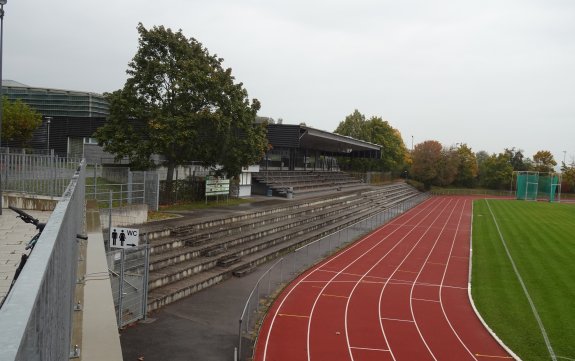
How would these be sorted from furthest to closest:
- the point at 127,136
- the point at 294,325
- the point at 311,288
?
the point at 127,136 → the point at 311,288 → the point at 294,325

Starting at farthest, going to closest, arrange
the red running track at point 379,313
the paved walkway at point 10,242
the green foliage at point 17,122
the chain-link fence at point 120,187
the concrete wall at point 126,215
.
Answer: the green foliage at point 17,122, the chain-link fence at point 120,187, the concrete wall at point 126,215, the red running track at point 379,313, the paved walkway at point 10,242

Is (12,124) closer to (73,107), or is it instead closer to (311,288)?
(73,107)

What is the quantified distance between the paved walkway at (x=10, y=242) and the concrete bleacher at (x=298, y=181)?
99.3 feet

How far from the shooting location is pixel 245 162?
3142 centimetres

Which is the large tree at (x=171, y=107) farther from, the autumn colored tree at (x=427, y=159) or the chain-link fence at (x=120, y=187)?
the autumn colored tree at (x=427, y=159)

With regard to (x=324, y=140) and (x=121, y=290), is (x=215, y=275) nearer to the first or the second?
(x=121, y=290)

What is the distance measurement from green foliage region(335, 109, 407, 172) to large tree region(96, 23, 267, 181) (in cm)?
6209

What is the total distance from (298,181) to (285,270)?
94.9ft

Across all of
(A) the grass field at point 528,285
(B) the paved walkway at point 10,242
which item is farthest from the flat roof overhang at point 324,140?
(B) the paved walkway at point 10,242

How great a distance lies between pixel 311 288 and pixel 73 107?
46.8 metres

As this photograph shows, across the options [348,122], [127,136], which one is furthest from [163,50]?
[348,122]

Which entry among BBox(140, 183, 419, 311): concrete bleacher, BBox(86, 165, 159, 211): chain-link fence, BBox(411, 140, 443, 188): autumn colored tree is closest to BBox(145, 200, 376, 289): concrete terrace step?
BBox(140, 183, 419, 311): concrete bleacher

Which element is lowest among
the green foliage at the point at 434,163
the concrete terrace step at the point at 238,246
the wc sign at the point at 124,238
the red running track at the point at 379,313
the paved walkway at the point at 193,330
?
the red running track at the point at 379,313

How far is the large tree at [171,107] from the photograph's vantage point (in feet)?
85.9
